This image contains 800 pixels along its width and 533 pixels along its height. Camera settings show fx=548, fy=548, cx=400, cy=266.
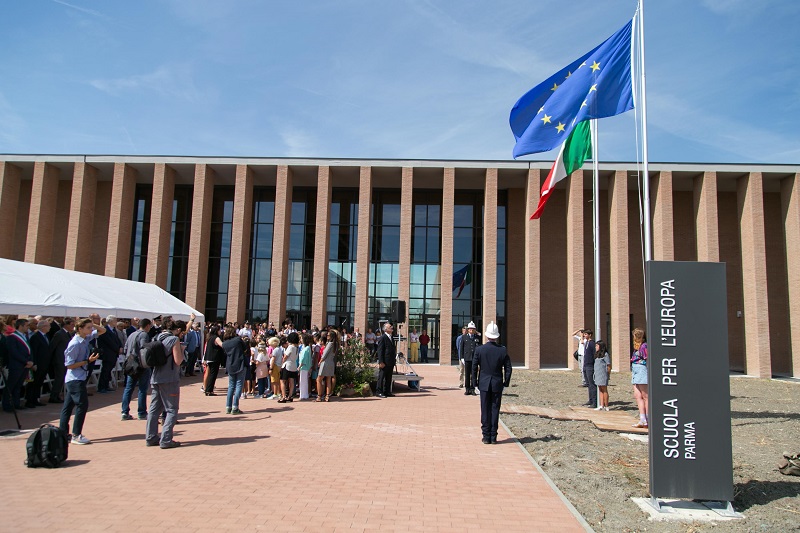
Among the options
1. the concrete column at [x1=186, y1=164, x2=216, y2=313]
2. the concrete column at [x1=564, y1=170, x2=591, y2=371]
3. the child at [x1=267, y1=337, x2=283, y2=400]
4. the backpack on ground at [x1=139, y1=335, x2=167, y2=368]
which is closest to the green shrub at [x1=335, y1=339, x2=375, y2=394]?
the child at [x1=267, y1=337, x2=283, y2=400]

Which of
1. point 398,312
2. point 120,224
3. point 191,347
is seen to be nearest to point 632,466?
point 398,312

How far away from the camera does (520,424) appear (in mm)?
10578

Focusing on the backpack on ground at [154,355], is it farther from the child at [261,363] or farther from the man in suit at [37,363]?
the child at [261,363]

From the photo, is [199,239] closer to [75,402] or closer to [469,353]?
[469,353]

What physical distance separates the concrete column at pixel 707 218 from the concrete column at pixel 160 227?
27.1 m

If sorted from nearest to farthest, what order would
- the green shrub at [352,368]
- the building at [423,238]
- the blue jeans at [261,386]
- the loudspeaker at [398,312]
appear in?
1. the blue jeans at [261,386]
2. the green shrub at [352,368]
3. the loudspeaker at [398,312]
4. the building at [423,238]

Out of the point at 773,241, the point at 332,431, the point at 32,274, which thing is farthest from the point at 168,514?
the point at 773,241

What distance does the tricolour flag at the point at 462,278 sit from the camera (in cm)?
3125

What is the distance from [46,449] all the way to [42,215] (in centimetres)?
2656

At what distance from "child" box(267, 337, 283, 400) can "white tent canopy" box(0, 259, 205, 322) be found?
4551 mm

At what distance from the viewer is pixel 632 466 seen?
7.46 metres

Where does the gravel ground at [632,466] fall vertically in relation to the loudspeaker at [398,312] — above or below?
below

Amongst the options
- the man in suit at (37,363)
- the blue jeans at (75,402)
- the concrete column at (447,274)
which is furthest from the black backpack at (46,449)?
the concrete column at (447,274)

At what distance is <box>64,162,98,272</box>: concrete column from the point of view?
91.1 feet
